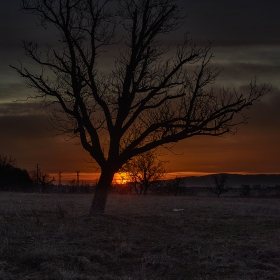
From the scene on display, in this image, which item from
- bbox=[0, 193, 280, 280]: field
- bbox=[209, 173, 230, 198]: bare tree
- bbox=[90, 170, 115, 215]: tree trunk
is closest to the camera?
bbox=[0, 193, 280, 280]: field

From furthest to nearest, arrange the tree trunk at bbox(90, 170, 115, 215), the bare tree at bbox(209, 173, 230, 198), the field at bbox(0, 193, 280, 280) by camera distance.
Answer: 1. the bare tree at bbox(209, 173, 230, 198)
2. the tree trunk at bbox(90, 170, 115, 215)
3. the field at bbox(0, 193, 280, 280)

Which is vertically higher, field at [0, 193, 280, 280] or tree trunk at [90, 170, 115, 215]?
tree trunk at [90, 170, 115, 215]

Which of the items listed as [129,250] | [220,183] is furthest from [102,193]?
[220,183]

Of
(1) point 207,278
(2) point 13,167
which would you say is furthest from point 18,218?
(2) point 13,167

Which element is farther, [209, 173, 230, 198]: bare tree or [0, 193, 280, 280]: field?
[209, 173, 230, 198]: bare tree

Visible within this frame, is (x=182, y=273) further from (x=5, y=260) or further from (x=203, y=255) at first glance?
(x=5, y=260)

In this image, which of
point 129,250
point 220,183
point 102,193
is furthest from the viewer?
point 220,183

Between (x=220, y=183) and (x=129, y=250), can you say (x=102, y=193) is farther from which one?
(x=220, y=183)

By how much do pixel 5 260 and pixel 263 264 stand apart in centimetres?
575

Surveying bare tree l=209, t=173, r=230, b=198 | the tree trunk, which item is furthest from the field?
bare tree l=209, t=173, r=230, b=198

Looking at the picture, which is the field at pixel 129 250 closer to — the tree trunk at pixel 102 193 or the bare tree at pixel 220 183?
the tree trunk at pixel 102 193

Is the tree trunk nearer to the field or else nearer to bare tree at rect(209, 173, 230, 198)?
the field

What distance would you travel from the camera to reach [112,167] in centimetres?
1839

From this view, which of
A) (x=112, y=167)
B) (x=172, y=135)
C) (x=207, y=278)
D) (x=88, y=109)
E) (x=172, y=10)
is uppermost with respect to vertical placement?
(x=172, y=10)
